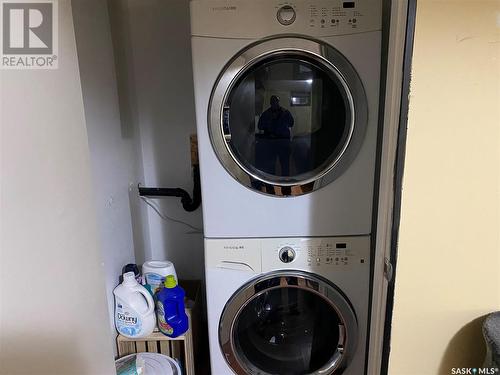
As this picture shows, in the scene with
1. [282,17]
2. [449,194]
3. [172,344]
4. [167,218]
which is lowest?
[172,344]

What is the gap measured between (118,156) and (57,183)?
873mm

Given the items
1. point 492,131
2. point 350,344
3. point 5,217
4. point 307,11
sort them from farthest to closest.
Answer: point 350,344 → point 307,11 → point 492,131 → point 5,217

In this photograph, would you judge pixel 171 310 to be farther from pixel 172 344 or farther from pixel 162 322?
pixel 172 344

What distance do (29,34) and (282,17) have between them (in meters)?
0.75

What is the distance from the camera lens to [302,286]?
1.44 metres

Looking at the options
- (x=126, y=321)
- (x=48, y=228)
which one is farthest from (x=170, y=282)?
(x=48, y=228)

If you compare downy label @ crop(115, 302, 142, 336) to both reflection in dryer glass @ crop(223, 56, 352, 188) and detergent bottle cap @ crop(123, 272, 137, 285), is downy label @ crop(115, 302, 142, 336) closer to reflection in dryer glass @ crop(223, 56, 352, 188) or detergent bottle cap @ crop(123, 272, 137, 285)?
detergent bottle cap @ crop(123, 272, 137, 285)

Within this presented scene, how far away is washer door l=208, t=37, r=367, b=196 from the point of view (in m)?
1.26

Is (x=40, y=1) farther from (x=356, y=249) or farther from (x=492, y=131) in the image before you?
(x=356, y=249)

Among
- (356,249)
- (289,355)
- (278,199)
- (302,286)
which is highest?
(278,199)

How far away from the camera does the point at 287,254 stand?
142cm

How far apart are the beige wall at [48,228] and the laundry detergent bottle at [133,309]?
22.3 inches

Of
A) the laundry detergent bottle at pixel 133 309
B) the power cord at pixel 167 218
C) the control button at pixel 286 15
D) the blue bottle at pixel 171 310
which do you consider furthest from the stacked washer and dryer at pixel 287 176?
the power cord at pixel 167 218

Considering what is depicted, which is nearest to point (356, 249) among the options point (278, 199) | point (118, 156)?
point (278, 199)
